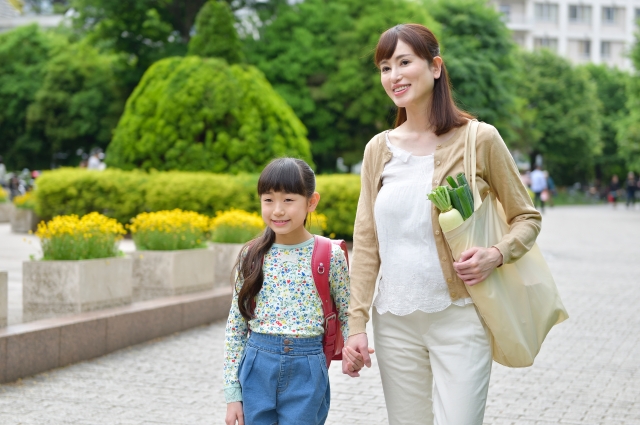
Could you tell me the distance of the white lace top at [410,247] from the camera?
10.8ft

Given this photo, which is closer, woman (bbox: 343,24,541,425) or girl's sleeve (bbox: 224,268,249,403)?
woman (bbox: 343,24,541,425)

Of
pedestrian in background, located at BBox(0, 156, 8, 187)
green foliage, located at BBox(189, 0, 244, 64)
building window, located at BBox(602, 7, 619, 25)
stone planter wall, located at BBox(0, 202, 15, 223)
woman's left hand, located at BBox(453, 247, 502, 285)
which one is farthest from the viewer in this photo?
building window, located at BBox(602, 7, 619, 25)

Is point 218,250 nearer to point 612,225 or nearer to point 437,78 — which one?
point 437,78

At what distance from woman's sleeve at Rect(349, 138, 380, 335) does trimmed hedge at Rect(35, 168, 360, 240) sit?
12.8 metres

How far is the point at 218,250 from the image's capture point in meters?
11.2

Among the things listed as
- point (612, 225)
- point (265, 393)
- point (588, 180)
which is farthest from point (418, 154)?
point (588, 180)

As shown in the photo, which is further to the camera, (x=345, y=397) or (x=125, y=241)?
(x=125, y=241)

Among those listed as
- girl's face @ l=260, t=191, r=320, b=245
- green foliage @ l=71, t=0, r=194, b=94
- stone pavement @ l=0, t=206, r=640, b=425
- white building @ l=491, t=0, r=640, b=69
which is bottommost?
stone pavement @ l=0, t=206, r=640, b=425

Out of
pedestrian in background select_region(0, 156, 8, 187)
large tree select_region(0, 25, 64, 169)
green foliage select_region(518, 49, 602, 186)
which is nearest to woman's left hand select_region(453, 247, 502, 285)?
pedestrian in background select_region(0, 156, 8, 187)

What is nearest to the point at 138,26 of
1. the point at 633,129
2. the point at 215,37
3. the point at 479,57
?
the point at 215,37

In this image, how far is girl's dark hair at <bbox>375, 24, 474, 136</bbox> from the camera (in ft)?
11.2

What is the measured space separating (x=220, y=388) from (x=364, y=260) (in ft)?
12.0

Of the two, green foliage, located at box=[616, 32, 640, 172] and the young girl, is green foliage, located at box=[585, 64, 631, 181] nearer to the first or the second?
green foliage, located at box=[616, 32, 640, 172]

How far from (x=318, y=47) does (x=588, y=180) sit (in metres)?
43.4
